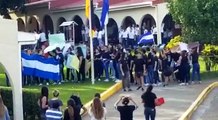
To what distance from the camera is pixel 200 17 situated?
27.0 m

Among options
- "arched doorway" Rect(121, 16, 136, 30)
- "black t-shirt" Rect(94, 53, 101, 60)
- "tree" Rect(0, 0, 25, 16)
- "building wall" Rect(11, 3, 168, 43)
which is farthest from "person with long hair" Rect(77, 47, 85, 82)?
"tree" Rect(0, 0, 25, 16)

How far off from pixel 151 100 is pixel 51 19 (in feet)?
107

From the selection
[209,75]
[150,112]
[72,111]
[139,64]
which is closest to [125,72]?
[139,64]

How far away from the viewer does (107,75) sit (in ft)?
86.0

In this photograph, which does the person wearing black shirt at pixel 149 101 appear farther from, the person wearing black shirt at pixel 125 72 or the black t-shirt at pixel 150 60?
the black t-shirt at pixel 150 60

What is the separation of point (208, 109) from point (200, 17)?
763cm

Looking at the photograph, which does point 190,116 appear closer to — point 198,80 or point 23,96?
point 23,96

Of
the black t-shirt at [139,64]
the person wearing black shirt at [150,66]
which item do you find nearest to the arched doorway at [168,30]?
the person wearing black shirt at [150,66]

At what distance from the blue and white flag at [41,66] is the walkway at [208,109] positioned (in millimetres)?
6854

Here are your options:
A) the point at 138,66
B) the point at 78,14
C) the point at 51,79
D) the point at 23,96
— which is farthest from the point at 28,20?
the point at 23,96

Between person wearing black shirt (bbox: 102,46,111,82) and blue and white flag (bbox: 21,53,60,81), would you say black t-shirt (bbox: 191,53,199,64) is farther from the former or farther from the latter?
blue and white flag (bbox: 21,53,60,81)

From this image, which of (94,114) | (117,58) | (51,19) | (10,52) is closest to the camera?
(94,114)

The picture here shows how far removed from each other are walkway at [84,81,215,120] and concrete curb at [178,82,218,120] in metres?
0.26

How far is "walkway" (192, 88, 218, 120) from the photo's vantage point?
61.8ft
